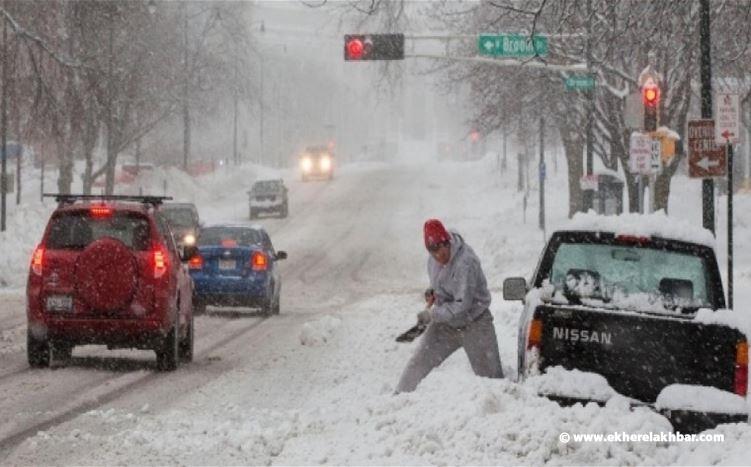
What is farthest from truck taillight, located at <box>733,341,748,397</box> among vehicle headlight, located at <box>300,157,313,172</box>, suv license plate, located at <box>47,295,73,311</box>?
vehicle headlight, located at <box>300,157,313,172</box>

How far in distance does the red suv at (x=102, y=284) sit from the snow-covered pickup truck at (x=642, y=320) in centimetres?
588

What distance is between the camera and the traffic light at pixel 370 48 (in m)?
29.5

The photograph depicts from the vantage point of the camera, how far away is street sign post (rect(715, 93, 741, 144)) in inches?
722

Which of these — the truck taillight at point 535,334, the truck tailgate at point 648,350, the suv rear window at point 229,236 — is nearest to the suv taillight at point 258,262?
the suv rear window at point 229,236

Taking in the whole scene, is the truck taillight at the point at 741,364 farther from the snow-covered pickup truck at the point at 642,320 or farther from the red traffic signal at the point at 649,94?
the red traffic signal at the point at 649,94

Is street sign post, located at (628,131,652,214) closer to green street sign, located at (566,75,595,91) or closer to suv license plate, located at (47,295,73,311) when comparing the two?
green street sign, located at (566,75,595,91)

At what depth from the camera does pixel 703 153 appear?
18.5 metres

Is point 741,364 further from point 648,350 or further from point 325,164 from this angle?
point 325,164

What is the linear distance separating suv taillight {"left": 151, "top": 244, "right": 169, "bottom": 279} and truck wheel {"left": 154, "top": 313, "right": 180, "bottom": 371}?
0.67 metres

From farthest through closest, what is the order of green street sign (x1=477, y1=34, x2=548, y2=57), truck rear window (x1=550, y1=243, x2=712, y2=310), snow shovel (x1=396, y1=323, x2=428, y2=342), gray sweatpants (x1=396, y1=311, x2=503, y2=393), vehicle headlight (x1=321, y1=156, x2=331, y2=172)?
1. vehicle headlight (x1=321, y1=156, x2=331, y2=172)
2. green street sign (x1=477, y1=34, x2=548, y2=57)
3. snow shovel (x1=396, y1=323, x2=428, y2=342)
4. gray sweatpants (x1=396, y1=311, x2=503, y2=393)
5. truck rear window (x1=550, y1=243, x2=712, y2=310)

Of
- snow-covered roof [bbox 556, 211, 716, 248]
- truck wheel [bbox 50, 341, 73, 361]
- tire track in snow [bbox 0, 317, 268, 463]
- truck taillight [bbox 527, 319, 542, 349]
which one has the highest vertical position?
snow-covered roof [bbox 556, 211, 716, 248]

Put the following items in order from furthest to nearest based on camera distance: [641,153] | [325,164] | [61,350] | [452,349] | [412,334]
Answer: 1. [325,164]
2. [641,153]
3. [412,334]
4. [61,350]
5. [452,349]

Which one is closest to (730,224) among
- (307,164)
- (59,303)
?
(59,303)

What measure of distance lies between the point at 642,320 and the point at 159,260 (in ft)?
23.8
